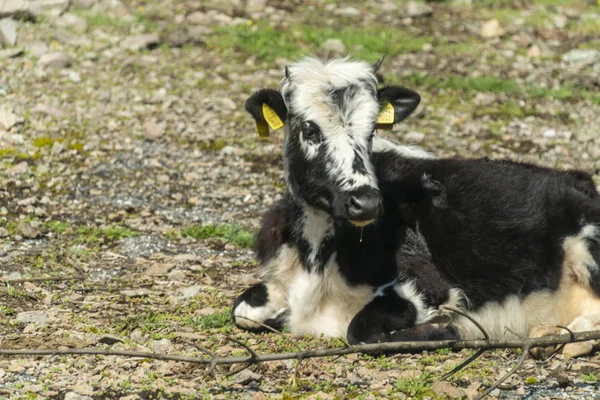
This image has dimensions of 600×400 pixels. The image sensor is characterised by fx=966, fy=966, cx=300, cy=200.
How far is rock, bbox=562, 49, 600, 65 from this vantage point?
46.0ft

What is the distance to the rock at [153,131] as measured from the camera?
11469 mm

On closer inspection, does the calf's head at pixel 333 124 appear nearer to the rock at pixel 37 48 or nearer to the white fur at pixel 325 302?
the white fur at pixel 325 302

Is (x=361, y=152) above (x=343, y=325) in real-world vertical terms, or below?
above

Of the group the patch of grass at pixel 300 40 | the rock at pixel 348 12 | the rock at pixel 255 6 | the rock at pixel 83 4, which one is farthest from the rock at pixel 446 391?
the rock at pixel 83 4

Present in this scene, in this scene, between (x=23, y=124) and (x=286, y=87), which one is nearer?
(x=286, y=87)

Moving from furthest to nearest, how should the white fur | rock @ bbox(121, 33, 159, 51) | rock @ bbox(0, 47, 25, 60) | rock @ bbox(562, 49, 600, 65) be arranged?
rock @ bbox(562, 49, 600, 65) → rock @ bbox(121, 33, 159, 51) → rock @ bbox(0, 47, 25, 60) → the white fur

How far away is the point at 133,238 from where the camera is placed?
9086 millimetres

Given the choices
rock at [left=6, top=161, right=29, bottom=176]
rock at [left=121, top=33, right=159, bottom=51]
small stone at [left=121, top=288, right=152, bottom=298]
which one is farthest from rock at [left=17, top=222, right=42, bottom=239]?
rock at [left=121, top=33, right=159, bottom=51]

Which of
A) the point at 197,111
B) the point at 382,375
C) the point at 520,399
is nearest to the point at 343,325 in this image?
the point at 382,375

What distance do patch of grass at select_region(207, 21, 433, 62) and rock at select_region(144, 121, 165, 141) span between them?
2577 mm

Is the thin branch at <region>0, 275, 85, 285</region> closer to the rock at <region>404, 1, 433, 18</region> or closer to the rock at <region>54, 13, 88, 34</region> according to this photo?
the rock at <region>54, 13, 88, 34</region>

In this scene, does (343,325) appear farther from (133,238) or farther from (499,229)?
(133,238)

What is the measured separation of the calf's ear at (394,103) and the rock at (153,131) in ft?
15.1

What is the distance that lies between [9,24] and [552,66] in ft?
25.8
